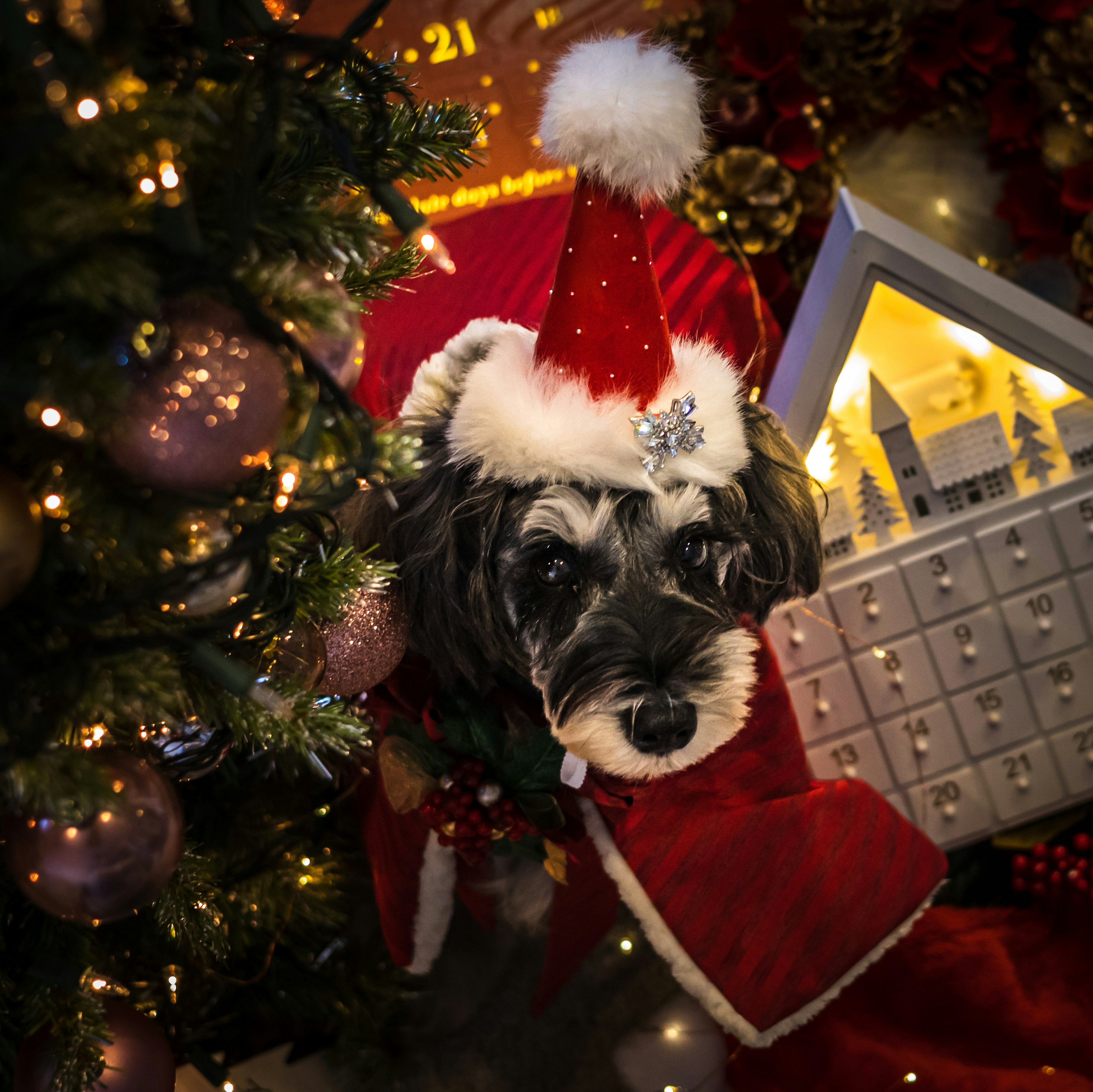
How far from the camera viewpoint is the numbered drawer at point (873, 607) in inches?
63.5

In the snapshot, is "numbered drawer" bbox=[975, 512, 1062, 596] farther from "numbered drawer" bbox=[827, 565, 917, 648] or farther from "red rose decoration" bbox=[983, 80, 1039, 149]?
"red rose decoration" bbox=[983, 80, 1039, 149]

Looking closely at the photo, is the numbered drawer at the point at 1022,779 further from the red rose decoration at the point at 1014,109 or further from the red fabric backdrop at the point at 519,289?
the red rose decoration at the point at 1014,109

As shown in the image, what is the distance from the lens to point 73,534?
66cm

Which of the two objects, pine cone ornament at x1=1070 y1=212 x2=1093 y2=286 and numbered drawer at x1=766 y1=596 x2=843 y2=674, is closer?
numbered drawer at x1=766 y1=596 x2=843 y2=674

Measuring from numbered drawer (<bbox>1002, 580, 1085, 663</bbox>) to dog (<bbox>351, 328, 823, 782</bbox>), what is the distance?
0.60 metres

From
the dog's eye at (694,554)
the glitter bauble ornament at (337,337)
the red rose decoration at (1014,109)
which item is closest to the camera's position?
the glitter bauble ornament at (337,337)

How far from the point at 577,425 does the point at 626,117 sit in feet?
1.16

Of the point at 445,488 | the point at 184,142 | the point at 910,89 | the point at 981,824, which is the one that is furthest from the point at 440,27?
the point at 981,824

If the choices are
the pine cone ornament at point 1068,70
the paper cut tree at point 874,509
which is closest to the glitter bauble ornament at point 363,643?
the paper cut tree at point 874,509

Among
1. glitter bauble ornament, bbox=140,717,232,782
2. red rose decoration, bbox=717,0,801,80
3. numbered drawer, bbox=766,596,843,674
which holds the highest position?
red rose decoration, bbox=717,0,801,80

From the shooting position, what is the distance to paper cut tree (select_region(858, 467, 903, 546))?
159cm

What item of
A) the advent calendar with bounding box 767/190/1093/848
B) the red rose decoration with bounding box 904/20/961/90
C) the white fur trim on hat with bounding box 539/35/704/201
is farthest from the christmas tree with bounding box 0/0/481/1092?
the red rose decoration with bounding box 904/20/961/90

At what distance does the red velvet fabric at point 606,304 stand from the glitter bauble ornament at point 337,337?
40 centimetres

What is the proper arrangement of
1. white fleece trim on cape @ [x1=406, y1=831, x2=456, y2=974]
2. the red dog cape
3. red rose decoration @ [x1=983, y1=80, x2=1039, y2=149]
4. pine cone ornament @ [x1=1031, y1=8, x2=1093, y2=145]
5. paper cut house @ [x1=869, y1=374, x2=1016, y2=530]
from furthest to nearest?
red rose decoration @ [x1=983, y1=80, x2=1039, y2=149] → pine cone ornament @ [x1=1031, y1=8, x2=1093, y2=145] → paper cut house @ [x1=869, y1=374, x2=1016, y2=530] → white fleece trim on cape @ [x1=406, y1=831, x2=456, y2=974] → the red dog cape
